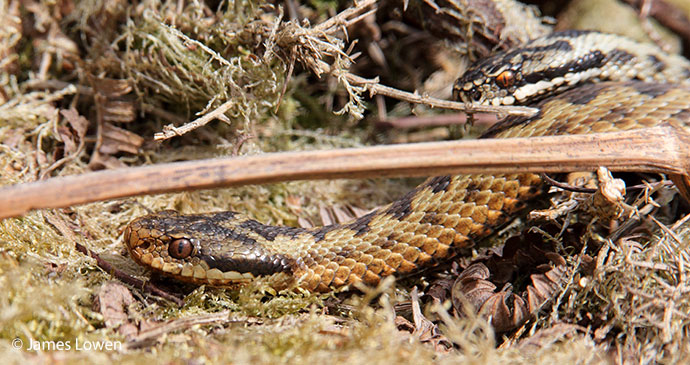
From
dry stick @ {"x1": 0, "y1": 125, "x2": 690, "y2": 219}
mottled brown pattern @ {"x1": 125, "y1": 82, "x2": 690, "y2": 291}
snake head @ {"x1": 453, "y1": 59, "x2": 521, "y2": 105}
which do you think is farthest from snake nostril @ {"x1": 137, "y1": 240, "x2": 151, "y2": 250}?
snake head @ {"x1": 453, "y1": 59, "x2": 521, "y2": 105}

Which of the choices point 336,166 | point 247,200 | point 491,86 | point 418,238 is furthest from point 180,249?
point 491,86

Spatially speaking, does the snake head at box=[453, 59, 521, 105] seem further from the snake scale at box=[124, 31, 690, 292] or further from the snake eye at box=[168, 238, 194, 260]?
the snake eye at box=[168, 238, 194, 260]

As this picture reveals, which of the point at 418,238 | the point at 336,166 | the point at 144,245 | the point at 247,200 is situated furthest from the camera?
the point at 247,200

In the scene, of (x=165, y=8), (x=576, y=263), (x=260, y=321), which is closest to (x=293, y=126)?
(x=165, y=8)

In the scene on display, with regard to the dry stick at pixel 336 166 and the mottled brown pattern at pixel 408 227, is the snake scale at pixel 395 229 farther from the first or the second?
the dry stick at pixel 336 166

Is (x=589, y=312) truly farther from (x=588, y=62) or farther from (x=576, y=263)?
(x=588, y=62)

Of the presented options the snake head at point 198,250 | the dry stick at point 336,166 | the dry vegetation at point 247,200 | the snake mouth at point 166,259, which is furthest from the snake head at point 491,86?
the snake mouth at point 166,259

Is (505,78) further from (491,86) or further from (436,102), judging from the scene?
(436,102)
